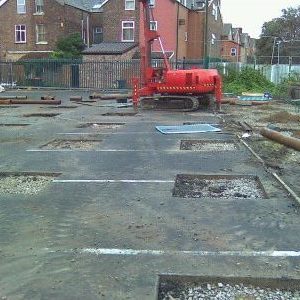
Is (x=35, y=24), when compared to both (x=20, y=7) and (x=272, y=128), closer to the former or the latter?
(x=20, y=7)

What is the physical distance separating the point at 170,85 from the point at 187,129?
20.9ft

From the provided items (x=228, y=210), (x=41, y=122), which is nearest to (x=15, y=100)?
(x=41, y=122)

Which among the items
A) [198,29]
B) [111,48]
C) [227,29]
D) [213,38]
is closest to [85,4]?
[111,48]

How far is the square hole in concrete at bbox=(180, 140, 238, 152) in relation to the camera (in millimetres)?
11461

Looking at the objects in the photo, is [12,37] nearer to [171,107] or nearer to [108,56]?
[108,56]

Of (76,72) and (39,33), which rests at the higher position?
(39,33)

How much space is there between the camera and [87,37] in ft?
164

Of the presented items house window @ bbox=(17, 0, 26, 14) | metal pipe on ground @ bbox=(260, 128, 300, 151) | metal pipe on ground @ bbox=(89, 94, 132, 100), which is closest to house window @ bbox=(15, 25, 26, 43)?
house window @ bbox=(17, 0, 26, 14)

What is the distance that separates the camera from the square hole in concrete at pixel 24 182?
24.7 ft

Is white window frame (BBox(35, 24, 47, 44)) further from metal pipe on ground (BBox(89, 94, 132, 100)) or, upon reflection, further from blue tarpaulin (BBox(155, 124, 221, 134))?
blue tarpaulin (BBox(155, 124, 221, 134))

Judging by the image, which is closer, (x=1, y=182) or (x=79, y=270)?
(x=79, y=270)

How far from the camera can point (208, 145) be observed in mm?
12070

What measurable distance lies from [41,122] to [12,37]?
115 feet

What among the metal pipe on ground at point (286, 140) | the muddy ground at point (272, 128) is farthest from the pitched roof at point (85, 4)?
the metal pipe on ground at point (286, 140)
